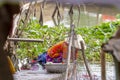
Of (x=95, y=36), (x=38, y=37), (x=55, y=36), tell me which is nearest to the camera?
(x=38, y=37)

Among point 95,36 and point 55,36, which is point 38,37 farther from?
point 95,36

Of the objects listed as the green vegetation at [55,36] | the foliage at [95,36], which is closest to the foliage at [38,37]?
the green vegetation at [55,36]

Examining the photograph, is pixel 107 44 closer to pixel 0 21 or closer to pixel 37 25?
pixel 0 21

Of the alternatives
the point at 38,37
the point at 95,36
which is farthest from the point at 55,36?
the point at 95,36

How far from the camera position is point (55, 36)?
674cm

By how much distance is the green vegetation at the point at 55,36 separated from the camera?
5762 millimetres

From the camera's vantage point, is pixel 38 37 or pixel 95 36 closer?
pixel 38 37

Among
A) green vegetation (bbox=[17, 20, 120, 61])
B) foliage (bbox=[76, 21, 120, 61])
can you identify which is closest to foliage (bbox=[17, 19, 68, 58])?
green vegetation (bbox=[17, 20, 120, 61])

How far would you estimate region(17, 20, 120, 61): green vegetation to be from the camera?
18.9 feet

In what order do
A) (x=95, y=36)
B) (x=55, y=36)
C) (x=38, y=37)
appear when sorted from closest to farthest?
(x=38, y=37) → (x=95, y=36) → (x=55, y=36)

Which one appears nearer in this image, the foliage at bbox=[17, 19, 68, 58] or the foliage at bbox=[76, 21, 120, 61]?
the foliage at bbox=[76, 21, 120, 61]

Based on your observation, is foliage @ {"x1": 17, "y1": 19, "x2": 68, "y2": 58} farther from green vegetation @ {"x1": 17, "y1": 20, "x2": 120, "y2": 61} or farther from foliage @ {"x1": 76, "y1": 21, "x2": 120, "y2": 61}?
foliage @ {"x1": 76, "y1": 21, "x2": 120, "y2": 61}

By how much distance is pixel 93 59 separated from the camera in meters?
5.40

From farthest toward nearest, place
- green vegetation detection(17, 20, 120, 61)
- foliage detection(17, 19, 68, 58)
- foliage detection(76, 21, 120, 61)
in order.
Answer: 1. foliage detection(17, 19, 68, 58)
2. green vegetation detection(17, 20, 120, 61)
3. foliage detection(76, 21, 120, 61)
